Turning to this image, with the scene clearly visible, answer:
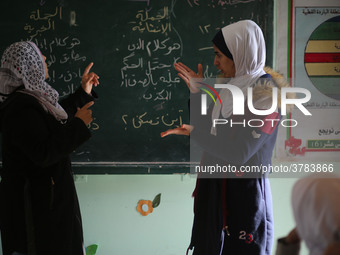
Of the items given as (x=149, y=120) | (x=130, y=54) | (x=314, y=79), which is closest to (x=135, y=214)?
(x=149, y=120)

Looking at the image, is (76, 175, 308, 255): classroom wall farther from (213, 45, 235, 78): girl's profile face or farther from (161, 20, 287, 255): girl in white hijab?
(213, 45, 235, 78): girl's profile face

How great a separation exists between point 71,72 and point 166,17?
747 millimetres

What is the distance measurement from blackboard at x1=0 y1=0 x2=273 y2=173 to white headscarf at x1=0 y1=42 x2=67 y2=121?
0.88 m

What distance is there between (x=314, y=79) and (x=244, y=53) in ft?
3.94

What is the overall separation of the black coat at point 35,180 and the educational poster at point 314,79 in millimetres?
1628


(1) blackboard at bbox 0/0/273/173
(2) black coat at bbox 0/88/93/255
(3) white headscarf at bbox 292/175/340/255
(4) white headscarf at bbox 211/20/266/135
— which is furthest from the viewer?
(1) blackboard at bbox 0/0/273/173

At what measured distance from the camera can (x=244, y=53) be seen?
1.72 meters

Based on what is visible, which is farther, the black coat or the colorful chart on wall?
the colorful chart on wall

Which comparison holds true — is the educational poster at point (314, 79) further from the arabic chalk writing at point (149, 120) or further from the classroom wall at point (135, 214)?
the arabic chalk writing at point (149, 120)

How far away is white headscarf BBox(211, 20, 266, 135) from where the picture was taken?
1.72 metres

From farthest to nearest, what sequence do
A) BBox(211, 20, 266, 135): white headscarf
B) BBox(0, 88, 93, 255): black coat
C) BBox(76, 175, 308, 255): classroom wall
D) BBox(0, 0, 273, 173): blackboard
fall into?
BBox(76, 175, 308, 255): classroom wall, BBox(0, 0, 273, 173): blackboard, BBox(211, 20, 266, 135): white headscarf, BBox(0, 88, 93, 255): black coat

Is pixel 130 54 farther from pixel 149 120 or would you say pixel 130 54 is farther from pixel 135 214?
pixel 135 214

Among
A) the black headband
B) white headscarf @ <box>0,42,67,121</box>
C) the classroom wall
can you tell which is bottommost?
the classroom wall

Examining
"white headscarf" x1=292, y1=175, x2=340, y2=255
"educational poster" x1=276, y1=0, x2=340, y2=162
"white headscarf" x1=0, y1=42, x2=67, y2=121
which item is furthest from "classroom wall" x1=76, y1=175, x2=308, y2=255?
"white headscarf" x1=292, y1=175, x2=340, y2=255
